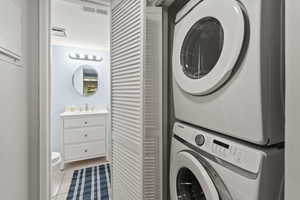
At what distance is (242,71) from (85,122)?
286cm

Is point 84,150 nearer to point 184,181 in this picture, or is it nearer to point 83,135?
point 83,135

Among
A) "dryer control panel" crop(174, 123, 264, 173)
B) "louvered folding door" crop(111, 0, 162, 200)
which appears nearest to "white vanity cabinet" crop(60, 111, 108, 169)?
"louvered folding door" crop(111, 0, 162, 200)

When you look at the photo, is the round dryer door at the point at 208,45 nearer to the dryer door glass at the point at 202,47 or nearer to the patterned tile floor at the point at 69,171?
the dryer door glass at the point at 202,47

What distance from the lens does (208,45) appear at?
0.84 metres

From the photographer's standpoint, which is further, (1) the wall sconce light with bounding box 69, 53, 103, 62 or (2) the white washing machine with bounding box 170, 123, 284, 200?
(1) the wall sconce light with bounding box 69, 53, 103, 62

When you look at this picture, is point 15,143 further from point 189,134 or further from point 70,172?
point 70,172

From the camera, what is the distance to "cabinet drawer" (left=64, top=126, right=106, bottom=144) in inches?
111

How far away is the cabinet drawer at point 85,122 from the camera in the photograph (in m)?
2.82

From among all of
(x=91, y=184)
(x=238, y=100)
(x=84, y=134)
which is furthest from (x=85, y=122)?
(x=238, y=100)

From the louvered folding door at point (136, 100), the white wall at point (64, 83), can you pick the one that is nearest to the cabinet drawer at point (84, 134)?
the white wall at point (64, 83)

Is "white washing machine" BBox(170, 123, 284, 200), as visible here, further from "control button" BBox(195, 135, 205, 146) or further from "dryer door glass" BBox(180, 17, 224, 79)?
"dryer door glass" BBox(180, 17, 224, 79)

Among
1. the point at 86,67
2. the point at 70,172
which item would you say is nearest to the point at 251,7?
the point at 70,172

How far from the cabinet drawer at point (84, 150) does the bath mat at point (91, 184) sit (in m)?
0.28

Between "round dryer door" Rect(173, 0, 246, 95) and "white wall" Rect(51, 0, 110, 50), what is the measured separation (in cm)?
107
